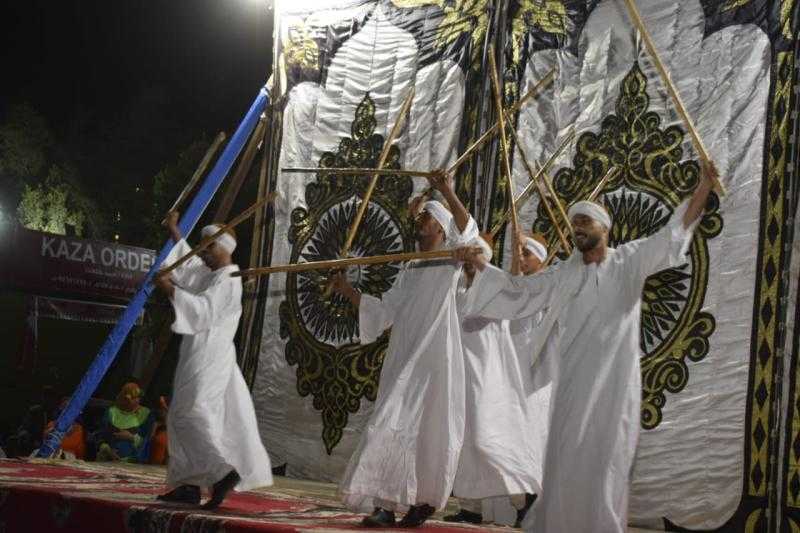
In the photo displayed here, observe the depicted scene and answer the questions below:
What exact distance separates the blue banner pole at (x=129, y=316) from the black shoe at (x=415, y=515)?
10.3ft

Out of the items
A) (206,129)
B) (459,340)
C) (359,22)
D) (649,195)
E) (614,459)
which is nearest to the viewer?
(614,459)

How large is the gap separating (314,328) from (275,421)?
30.8 inches

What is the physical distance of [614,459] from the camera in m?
3.48

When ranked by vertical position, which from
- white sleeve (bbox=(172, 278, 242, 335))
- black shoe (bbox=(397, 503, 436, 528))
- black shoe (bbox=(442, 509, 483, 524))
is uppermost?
white sleeve (bbox=(172, 278, 242, 335))

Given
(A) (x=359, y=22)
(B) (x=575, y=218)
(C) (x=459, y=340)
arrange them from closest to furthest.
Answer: (B) (x=575, y=218), (C) (x=459, y=340), (A) (x=359, y=22)

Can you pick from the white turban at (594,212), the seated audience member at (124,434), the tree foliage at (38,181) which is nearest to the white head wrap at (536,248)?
the white turban at (594,212)

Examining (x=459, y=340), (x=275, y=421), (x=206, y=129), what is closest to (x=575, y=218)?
(x=459, y=340)

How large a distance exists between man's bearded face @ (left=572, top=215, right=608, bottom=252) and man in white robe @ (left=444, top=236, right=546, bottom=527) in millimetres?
507

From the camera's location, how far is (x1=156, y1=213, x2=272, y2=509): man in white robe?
4465mm

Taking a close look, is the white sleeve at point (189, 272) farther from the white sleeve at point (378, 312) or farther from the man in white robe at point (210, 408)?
the white sleeve at point (378, 312)

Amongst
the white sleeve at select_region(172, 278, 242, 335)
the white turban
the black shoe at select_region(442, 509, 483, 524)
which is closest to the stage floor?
the black shoe at select_region(442, 509, 483, 524)

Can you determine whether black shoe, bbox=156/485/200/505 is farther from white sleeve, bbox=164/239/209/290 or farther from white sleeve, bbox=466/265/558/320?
white sleeve, bbox=466/265/558/320

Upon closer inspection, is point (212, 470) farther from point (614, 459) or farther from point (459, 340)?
point (614, 459)

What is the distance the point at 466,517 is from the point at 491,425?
0.64 metres
